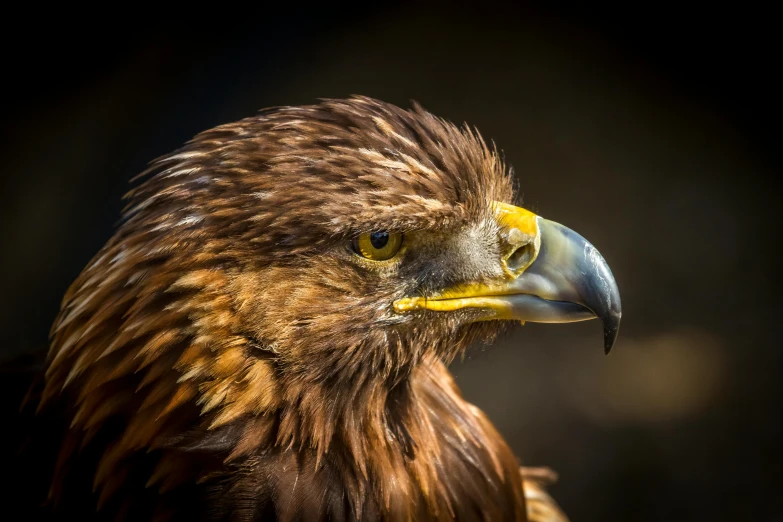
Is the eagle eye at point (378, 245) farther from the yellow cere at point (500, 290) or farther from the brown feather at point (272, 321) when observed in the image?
the yellow cere at point (500, 290)

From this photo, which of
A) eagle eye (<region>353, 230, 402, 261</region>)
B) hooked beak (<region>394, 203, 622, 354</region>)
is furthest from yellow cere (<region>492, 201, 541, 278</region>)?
eagle eye (<region>353, 230, 402, 261</region>)

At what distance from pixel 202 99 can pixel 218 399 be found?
341cm

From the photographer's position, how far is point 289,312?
160cm

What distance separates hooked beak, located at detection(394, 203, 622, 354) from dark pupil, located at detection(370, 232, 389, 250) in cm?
15

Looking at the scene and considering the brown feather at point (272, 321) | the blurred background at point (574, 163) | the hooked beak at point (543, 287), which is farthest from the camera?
the blurred background at point (574, 163)

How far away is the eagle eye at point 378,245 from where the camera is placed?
1.64 meters

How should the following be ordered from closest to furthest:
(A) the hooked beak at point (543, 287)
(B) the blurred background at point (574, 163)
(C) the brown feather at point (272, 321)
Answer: (C) the brown feather at point (272, 321) → (A) the hooked beak at point (543, 287) → (B) the blurred background at point (574, 163)

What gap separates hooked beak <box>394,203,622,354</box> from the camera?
1.74 m

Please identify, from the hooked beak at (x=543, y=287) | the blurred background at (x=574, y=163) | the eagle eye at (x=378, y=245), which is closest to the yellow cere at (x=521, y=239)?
the hooked beak at (x=543, y=287)

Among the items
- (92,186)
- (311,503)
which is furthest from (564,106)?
(311,503)

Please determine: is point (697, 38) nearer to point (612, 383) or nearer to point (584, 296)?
point (612, 383)

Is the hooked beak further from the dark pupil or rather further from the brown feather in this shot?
the dark pupil

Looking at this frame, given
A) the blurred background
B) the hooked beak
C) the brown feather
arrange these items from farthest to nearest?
the blurred background
the hooked beak
the brown feather

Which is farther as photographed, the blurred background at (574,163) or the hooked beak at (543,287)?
the blurred background at (574,163)
